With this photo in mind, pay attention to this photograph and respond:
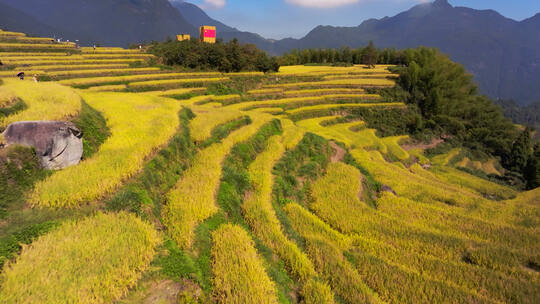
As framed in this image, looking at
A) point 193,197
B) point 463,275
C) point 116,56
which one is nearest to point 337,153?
point 463,275

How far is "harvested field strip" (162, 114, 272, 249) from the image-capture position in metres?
5.68

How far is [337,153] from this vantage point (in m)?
16.0

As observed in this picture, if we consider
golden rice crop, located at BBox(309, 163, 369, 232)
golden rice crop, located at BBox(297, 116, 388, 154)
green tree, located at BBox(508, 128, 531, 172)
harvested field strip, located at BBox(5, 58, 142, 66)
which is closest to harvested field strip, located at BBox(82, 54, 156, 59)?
harvested field strip, located at BBox(5, 58, 142, 66)

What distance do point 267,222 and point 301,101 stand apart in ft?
85.3

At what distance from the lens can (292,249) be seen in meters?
6.27

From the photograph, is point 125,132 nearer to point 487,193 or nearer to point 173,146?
point 173,146

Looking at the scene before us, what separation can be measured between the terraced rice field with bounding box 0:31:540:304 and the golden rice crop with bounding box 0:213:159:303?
22 mm

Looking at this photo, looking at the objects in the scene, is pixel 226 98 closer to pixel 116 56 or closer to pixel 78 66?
pixel 78 66

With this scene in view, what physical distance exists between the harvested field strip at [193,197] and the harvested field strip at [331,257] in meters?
2.87

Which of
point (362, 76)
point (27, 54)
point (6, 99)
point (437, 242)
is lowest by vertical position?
point (437, 242)

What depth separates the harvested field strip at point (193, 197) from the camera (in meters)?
5.68

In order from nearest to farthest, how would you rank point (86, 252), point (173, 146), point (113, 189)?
point (86, 252)
point (113, 189)
point (173, 146)

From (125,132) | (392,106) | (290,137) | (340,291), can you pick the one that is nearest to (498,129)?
(392,106)

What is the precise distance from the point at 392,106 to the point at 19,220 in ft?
130
